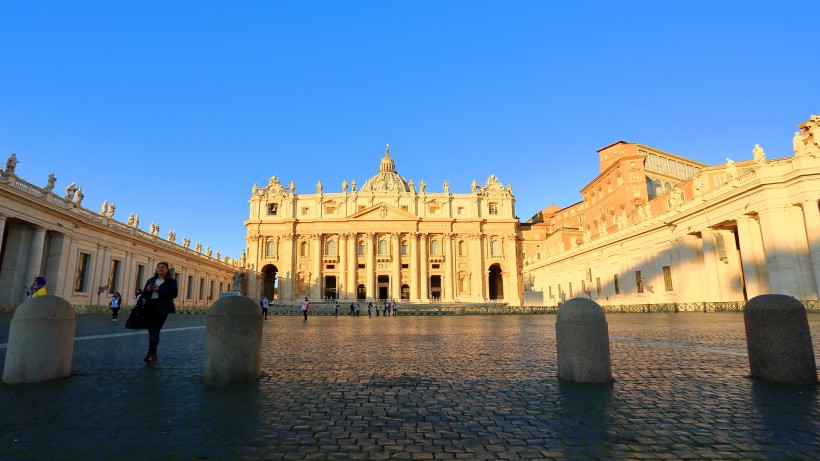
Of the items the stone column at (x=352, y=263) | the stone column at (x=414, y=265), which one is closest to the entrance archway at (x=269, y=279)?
the stone column at (x=352, y=263)

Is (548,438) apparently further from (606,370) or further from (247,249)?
(247,249)

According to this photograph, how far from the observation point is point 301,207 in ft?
230

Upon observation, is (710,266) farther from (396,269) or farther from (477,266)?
(396,269)

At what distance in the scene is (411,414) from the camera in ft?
13.5

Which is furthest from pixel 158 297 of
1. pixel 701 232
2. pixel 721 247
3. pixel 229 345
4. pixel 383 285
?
pixel 383 285

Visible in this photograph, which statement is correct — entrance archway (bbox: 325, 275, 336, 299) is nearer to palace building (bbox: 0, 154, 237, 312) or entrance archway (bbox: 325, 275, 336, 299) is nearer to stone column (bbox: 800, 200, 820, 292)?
palace building (bbox: 0, 154, 237, 312)

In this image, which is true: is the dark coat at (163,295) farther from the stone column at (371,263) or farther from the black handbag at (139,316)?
the stone column at (371,263)

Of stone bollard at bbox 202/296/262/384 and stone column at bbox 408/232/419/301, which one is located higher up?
stone column at bbox 408/232/419/301

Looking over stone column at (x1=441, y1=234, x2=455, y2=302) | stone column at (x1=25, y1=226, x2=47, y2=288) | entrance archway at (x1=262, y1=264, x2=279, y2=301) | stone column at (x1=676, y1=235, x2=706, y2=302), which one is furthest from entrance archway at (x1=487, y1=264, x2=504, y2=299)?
stone column at (x1=25, y1=226, x2=47, y2=288)

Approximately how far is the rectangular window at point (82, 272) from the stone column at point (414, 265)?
41.4 m

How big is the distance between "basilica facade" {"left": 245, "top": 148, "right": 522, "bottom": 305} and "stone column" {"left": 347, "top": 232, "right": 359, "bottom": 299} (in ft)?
0.51

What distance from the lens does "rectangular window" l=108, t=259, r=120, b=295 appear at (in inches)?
1317

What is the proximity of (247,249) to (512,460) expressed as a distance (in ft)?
235

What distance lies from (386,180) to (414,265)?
28018 mm
